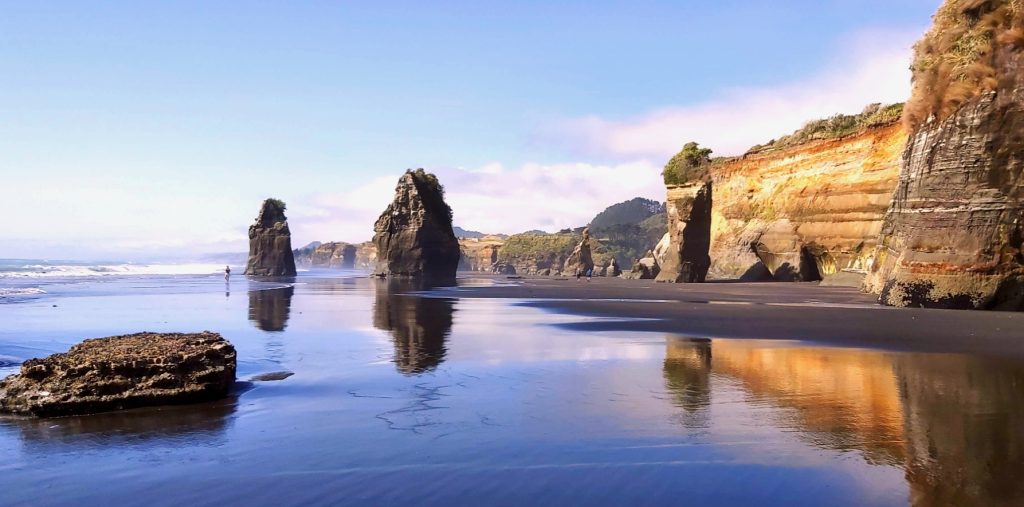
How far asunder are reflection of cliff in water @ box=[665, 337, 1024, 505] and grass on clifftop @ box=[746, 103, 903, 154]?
1233 inches

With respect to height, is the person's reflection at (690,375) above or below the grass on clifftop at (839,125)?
below

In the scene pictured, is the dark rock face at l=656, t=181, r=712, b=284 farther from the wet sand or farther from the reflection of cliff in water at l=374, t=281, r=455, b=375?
the reflection of cliff in water at l=374, t=281, r=455, b=375

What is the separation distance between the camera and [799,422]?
22.9ft

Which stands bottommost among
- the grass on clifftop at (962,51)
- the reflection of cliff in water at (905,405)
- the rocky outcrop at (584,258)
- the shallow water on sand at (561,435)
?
the shallow water on sand at (561,435)

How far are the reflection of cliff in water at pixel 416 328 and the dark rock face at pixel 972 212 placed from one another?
1410 centimetres

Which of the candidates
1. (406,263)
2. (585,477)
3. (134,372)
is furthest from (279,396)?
(406,263)

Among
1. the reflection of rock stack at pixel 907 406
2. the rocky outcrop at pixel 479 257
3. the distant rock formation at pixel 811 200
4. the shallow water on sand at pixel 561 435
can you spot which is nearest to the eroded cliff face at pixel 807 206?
the distant rock formation at pixel 811 200

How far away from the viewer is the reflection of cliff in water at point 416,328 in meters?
11.7

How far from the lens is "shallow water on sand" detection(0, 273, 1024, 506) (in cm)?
504

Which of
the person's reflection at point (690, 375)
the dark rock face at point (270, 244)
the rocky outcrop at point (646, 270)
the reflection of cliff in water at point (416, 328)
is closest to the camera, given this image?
the person's reflection at point (690, 375)

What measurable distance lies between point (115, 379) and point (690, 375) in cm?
748

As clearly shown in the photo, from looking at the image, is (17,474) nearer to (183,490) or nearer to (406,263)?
(183,490)

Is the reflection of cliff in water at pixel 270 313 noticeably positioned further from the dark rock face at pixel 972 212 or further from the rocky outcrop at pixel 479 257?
the rocky outcrop at pixel 479 257

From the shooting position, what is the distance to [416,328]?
1716 centimetres
